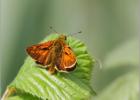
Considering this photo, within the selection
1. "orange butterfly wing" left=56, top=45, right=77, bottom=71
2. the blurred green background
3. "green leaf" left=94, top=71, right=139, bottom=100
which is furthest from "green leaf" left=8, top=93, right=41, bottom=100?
the blurred green background

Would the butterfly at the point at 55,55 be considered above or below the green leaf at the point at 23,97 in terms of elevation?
above

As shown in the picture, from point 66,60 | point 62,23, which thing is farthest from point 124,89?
point 62,23

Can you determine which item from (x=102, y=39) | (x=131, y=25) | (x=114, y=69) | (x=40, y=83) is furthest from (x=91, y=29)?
(x=40, y=83)

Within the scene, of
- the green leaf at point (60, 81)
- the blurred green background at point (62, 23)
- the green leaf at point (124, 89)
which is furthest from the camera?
the blurred green background at point (62, 23)

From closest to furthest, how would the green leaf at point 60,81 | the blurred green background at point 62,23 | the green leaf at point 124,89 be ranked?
the green leaf at point 60,81 < the green leaf at point 124,89 < the blurred green background at point 62,23

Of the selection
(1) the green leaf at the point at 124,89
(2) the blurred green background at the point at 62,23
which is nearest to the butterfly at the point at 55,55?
(1) the green leaf at the point at 124,89

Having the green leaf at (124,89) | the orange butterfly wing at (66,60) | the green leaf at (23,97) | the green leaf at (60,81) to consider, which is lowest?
the green leaf at (124,89)

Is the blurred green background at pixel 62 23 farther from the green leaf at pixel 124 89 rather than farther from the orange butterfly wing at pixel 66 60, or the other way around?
the orange butterfly wing at pixel 66 60

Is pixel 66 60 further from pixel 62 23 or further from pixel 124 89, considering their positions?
pixel 62 23
